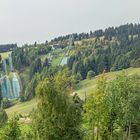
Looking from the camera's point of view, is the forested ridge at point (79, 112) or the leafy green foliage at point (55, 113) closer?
the leafy green foliage at point (55, 113)

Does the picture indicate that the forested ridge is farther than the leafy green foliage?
Yes

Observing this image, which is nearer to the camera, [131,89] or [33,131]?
[33,131]

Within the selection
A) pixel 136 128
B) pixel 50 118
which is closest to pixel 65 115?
pixel 50 118

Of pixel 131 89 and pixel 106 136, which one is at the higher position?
pixel 131 89

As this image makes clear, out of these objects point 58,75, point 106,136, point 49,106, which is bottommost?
point 106,136

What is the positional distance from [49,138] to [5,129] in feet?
21.9

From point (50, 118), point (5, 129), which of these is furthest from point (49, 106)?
point (5, 129)

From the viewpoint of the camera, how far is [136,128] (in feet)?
266

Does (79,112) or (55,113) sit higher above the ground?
(55,113)

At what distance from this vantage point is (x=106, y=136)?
260ft

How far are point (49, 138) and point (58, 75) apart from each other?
808cm

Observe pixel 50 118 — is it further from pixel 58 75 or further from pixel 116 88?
pixel 116 88

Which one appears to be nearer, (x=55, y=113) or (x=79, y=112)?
(x=55, y=113)

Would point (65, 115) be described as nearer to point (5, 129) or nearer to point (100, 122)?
point (5, 129)
